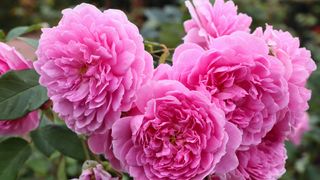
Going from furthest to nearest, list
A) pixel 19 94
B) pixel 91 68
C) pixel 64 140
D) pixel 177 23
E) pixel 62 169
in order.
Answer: pixel 177 23, pixel 62 169, pixel 64 140, pixel 19 94, pixel 91 68

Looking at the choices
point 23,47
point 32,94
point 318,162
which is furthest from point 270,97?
point 318,162

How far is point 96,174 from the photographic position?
764mm

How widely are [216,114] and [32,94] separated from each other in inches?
11.4

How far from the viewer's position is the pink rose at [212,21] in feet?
2.65

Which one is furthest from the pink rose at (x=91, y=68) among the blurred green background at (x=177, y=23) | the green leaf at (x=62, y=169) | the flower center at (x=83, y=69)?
the green leaf at (x=62, y=169)

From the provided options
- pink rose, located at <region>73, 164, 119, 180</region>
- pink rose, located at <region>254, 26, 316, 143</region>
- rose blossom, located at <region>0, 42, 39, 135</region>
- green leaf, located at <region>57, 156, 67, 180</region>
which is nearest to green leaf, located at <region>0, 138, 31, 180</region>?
rose blossom, located at <region>0, 42, 39, 135</region>

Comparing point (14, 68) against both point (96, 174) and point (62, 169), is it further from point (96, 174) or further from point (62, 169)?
point (62, 169)

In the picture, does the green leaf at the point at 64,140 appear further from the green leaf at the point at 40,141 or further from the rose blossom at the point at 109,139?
the rose blossom at the point at 109,139

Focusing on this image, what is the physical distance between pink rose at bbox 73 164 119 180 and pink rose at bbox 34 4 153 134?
0.08 m

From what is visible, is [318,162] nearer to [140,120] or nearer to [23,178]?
[23,178]

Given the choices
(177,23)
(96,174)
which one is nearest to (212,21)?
(96,174)

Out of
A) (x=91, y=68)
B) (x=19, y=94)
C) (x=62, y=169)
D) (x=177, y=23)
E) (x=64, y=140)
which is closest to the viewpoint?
(x=91, y=68)

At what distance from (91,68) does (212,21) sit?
0.22 meters

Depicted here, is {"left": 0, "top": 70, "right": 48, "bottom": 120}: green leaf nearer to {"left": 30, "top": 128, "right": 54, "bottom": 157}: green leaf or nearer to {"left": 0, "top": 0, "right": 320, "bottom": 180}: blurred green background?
{"left": 30, "top": 128, "right": 54, "bottom": 157}: green leaf
